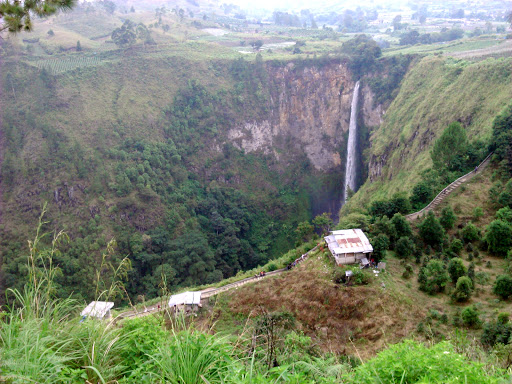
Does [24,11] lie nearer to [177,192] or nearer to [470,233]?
[470,233]

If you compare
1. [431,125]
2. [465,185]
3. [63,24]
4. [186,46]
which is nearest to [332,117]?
[431,125]

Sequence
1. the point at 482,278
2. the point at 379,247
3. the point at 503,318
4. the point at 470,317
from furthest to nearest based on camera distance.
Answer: the point at 379,247 → the point at 482,278 → the point at 470,317 → the point at 503,318

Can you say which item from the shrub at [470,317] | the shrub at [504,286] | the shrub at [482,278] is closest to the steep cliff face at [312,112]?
the shrub at [482,278]

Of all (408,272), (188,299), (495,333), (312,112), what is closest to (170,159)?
(312,112)

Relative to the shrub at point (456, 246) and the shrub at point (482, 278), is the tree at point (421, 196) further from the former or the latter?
the shrub at point (482, 278)

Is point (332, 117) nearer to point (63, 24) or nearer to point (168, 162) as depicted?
point (168, 162)
